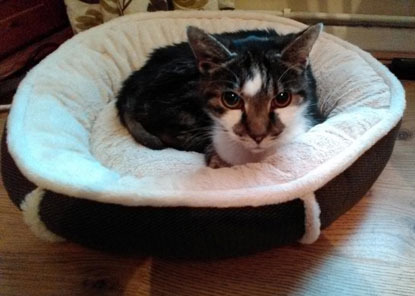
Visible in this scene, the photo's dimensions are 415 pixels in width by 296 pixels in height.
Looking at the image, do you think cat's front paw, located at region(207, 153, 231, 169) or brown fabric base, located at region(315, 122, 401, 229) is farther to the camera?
cat's front paw, located at region(207, 153, 231, 169)

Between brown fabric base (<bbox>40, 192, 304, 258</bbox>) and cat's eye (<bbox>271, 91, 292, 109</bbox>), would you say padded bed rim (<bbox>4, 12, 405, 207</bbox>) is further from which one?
cat's eye (<bbox>271, 91, 292, 109</bbox>)

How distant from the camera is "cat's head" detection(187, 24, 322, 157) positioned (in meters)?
1.06

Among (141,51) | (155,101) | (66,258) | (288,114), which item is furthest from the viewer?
(141,51)

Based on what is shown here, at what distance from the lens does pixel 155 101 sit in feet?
4.73

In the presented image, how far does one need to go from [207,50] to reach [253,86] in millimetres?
162

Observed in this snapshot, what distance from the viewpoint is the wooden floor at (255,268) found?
1111 millimetres

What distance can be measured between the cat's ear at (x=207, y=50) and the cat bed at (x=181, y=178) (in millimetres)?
297

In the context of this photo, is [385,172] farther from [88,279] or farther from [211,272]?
[88,279]

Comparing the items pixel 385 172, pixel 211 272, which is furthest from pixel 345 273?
pixel 385 172

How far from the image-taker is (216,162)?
130cm

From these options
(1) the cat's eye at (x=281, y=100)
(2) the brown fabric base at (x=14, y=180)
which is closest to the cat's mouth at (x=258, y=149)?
(1) the cat's eye at (x=281, y=100)

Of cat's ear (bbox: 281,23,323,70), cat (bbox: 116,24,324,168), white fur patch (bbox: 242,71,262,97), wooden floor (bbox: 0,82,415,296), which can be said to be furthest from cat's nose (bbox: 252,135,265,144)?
wooden floor (bbox: 0,82,415,296)

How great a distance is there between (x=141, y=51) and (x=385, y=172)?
1172 millimetres

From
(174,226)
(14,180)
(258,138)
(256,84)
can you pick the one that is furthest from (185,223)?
(14,180)
